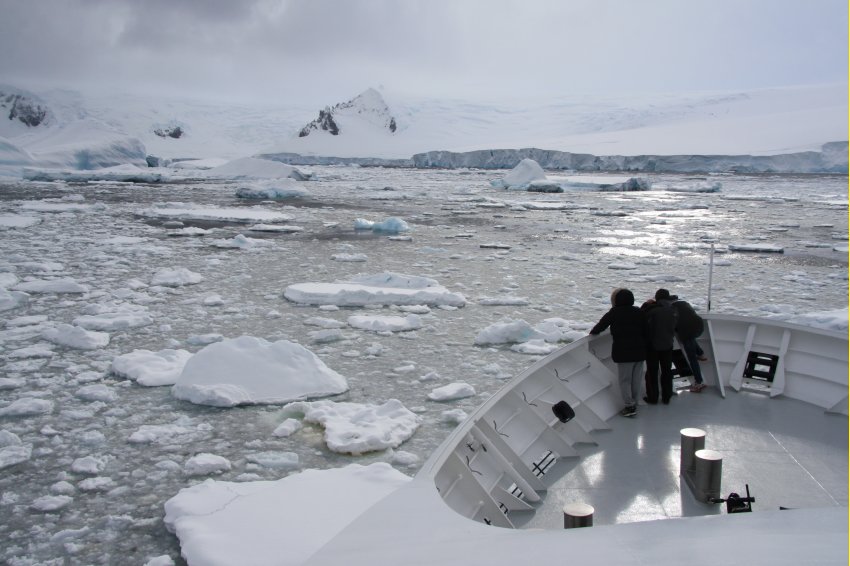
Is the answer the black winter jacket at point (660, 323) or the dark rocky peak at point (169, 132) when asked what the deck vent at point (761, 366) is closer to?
the black winter jacket at point (660, 323)

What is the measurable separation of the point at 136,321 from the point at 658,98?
10277 cm

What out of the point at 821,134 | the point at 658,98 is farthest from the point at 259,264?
the point at 658,98

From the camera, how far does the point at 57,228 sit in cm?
1631

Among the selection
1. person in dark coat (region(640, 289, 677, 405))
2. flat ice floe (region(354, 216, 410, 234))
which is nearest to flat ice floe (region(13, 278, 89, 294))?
person in dark coat (region(640, 289, 677, 405))

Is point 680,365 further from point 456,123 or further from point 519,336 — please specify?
point 456,123

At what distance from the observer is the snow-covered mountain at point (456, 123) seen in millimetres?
63781

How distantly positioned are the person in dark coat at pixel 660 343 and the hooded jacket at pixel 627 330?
0.45 feet

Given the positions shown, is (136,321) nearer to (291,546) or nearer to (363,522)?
(291,546)

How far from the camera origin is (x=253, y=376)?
18.2 feet

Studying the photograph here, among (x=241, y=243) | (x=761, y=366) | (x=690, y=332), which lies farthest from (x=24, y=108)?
(x=761, y=366)

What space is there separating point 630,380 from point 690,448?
1.28 meters

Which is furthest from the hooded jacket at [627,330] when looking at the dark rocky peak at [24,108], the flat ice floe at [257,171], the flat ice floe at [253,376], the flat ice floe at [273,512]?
the dark rocky peak at [24,108]

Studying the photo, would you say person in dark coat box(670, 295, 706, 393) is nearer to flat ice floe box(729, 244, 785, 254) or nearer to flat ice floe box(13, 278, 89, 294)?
flat ice floe box(13, 278, 89, 294)

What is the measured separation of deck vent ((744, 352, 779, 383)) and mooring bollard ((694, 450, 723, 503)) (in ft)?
7.96
